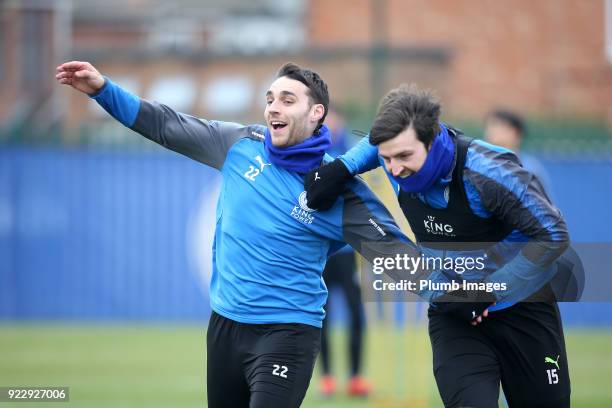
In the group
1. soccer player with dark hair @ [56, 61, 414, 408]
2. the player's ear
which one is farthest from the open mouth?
the player's ear

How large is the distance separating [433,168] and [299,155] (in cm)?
76

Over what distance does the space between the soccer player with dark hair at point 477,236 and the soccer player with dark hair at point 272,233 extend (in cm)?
18

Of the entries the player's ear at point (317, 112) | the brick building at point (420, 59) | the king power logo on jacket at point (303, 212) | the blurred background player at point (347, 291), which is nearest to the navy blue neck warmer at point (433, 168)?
the king power logo on jacket at point (303, 212)

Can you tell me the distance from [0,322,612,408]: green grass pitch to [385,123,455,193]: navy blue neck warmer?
3.94 m

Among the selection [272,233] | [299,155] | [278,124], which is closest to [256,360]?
[272,233]

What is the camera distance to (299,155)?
5406mm

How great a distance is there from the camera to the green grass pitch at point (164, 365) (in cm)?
929

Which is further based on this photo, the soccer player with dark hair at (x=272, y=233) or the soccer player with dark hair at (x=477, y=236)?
the soccer player with dark hair at (x=272, y=233)

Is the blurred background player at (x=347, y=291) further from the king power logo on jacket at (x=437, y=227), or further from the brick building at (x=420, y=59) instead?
the brick building at (x=420, y=59)

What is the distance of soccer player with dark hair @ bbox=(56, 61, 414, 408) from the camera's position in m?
5.28

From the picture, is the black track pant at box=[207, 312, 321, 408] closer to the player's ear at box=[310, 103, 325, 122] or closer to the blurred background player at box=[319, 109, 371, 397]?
the player's ear at box=[310, 103, 325, 122]

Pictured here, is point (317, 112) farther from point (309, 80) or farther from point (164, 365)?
point (164, 365)

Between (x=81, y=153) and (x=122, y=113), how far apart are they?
11.2m

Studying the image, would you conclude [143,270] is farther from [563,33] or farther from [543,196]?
[563,33]
